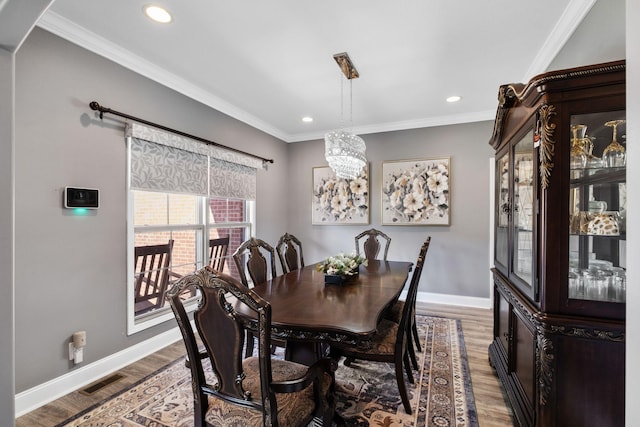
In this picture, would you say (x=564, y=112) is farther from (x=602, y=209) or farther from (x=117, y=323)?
(x=117, y=323)

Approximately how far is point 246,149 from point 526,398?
12.8ft

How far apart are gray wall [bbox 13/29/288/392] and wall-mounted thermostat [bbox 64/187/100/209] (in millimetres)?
49

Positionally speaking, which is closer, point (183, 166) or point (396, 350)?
point (396, 350)

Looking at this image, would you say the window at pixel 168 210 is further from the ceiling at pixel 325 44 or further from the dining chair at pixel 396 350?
the dining chair at pixel 396 350

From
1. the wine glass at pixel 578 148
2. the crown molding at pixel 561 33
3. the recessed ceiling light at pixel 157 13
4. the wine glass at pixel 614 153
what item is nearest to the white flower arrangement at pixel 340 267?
the wine glass at pixel 578 148

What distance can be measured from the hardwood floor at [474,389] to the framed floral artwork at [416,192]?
1590mm

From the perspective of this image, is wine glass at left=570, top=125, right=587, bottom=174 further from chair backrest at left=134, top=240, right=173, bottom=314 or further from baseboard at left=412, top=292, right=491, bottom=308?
chair backrest at left=134, top=240, right=173, bottom=314

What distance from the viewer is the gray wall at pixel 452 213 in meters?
4.17

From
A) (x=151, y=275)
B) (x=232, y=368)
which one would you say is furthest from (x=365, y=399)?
(x=151, y=275)

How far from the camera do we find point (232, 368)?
3.92ft

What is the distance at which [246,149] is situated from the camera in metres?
4.22

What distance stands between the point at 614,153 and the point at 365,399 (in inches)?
81.3

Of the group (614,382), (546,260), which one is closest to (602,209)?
(546,260)

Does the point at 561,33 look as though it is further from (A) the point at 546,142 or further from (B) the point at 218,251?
(B) the point at 218,251
